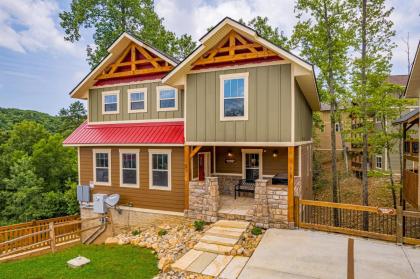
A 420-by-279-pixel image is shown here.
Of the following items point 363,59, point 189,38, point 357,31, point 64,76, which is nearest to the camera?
point 363,59

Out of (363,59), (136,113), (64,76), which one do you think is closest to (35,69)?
(64,76)

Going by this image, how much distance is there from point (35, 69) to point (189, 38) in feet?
117

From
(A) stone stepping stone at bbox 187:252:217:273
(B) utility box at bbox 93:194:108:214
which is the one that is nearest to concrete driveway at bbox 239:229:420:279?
(A) stone stepping stone at bbox 187:252:217:273

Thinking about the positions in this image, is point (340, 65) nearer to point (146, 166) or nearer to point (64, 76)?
point (146, 166)

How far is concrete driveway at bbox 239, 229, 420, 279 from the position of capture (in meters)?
5.28

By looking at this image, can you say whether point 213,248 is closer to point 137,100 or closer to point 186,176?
point 186,176

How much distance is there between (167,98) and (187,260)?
23.5ft

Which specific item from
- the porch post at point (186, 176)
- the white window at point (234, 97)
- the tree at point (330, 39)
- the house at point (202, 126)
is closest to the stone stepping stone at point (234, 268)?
the house at point (202, 126)

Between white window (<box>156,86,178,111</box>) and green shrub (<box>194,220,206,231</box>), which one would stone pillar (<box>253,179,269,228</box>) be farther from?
white window (<box>156,86,178,111</box>)

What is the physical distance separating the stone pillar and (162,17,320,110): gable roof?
3.94 m

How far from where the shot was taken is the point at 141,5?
20094mm

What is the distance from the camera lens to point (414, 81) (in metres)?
9.02

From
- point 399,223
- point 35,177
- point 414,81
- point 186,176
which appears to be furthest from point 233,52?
point 35,177

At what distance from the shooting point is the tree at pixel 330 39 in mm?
13117
